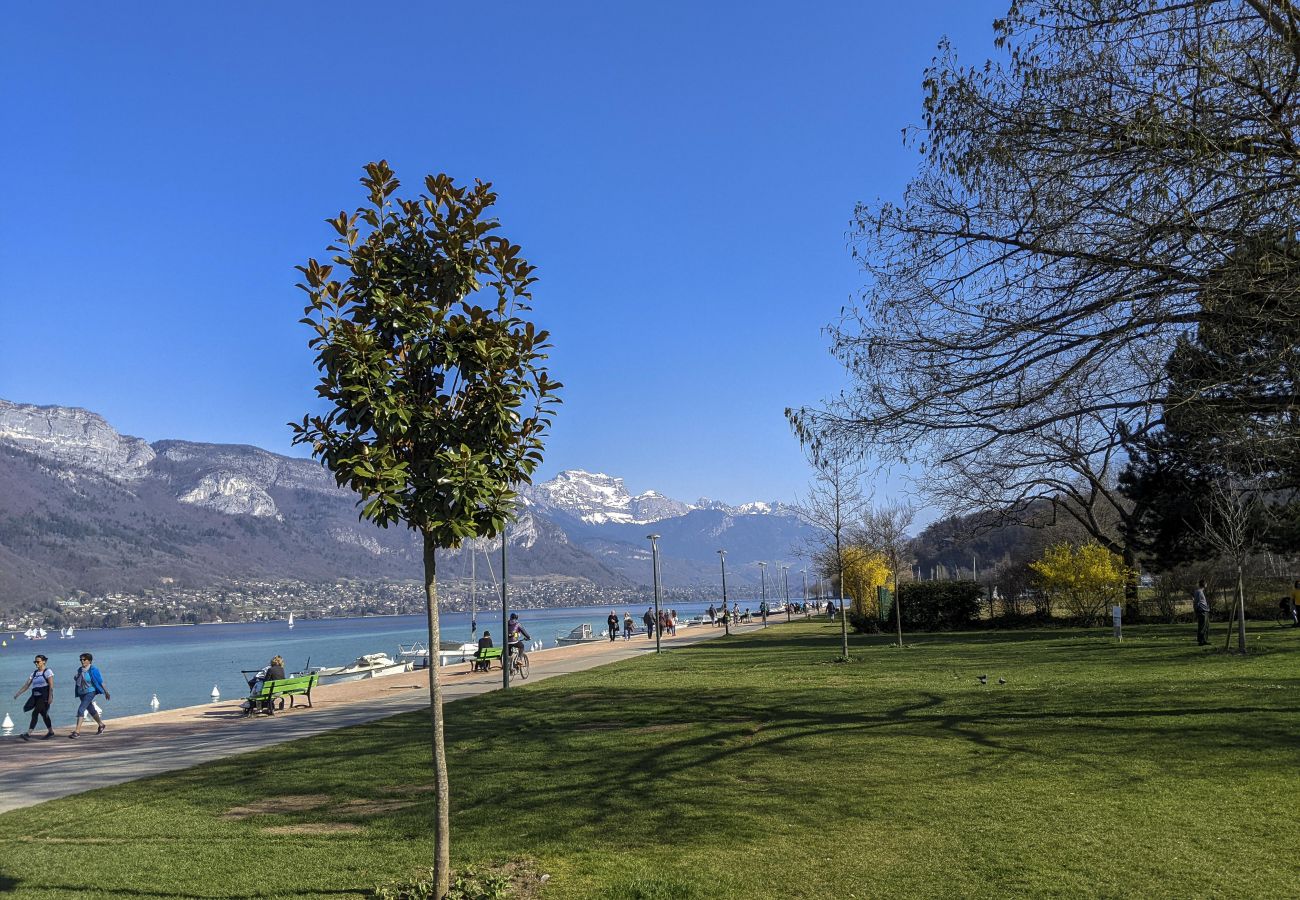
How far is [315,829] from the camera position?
313 inches

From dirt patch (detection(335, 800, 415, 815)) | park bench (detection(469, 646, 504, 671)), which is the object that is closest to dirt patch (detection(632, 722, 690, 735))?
dirt patch (detection(335, 800, 415, 815))

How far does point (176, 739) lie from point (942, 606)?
3004cm

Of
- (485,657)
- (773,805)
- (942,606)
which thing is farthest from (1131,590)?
(773,805)

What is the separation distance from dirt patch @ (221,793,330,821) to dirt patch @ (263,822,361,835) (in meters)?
0.66

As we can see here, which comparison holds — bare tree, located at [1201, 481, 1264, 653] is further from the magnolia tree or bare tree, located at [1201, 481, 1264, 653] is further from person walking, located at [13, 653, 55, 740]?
person walking, located at [13, 653, 55, 740]

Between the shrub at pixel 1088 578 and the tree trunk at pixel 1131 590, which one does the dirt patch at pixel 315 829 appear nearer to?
the shrub at pixel 1088 578

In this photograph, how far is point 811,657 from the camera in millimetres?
25547

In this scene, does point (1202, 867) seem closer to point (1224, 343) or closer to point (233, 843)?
point (1224, 343)

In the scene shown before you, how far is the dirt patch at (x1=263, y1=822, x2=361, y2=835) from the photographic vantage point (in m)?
7.82

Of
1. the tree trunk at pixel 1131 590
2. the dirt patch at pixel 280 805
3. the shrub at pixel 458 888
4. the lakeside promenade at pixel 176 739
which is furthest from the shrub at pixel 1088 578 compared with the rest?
the shrub at pixel 458 888

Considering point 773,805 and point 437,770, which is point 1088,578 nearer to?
point 773,805

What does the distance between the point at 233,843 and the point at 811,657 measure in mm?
19720

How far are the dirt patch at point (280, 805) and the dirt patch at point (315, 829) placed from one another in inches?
26.0

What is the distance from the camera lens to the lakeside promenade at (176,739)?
11.8 meters
